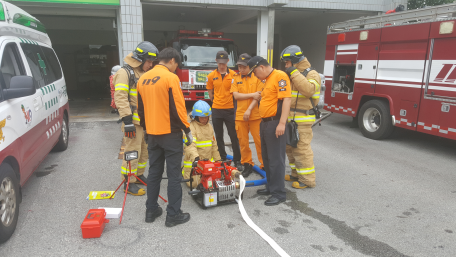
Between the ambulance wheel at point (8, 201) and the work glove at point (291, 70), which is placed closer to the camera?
the ambulance wheel at point (8, 201)

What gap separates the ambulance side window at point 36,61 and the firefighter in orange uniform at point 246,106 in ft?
9.14

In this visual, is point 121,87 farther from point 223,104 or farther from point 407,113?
point 407,113

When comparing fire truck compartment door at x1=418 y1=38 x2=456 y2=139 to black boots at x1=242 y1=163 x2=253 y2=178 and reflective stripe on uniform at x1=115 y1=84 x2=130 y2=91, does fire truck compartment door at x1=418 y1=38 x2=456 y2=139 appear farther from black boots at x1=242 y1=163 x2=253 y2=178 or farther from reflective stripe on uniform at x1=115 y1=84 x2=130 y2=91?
reflective stripe on uniform at x1=115 y1=84 x2=130 y2=91

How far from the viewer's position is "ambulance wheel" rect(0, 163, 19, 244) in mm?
2830

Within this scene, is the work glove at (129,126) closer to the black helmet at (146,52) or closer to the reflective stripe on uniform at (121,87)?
the reflective stripe on uniform at (121,87)

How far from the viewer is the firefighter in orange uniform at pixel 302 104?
3994 mm

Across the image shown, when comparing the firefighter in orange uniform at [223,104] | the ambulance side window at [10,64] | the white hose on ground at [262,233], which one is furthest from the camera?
the firefighter in orange uniform at [223,104]

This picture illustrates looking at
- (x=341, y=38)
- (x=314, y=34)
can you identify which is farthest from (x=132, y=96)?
(x=314, y=34)

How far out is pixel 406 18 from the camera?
639 centimetres

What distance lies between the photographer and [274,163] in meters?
3.84

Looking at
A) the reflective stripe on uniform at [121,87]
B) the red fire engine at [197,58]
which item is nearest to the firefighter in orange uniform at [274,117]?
the reflective stripe on uniform at [121,87]

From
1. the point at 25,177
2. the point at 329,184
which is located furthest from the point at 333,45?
the point at 25,177

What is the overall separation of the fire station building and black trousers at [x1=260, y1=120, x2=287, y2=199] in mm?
6778

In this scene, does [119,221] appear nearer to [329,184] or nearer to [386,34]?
[329,184]
